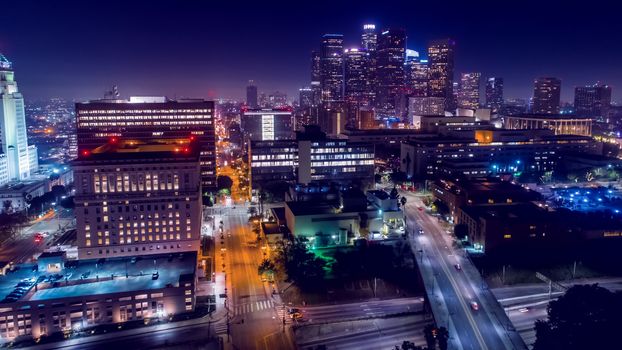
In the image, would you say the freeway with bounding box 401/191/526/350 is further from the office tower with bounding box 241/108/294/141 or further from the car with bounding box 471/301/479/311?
the office tower with bounding box 241/108/294/141

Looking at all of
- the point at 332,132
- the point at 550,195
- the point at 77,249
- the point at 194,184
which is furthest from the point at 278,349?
the point at 332,132

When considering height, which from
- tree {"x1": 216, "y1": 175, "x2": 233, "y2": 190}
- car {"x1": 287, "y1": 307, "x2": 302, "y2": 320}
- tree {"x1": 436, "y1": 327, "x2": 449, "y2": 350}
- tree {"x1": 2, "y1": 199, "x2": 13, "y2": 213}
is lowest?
car {"x1": 287, "y1": 307, "x2": 302, "y2": 320}

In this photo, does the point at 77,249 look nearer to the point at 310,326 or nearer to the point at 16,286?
the point at 16,286

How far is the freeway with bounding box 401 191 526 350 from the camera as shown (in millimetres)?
45875

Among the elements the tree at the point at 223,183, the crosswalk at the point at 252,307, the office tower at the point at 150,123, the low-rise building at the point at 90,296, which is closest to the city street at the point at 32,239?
the low-rise building at the point at 90,296

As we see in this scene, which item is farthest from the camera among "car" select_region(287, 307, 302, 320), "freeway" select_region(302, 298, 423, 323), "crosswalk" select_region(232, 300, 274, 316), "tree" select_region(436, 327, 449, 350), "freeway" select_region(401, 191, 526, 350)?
"crosswalk" select_region(232, 300, 274, 316)

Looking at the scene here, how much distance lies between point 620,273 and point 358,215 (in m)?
35.6

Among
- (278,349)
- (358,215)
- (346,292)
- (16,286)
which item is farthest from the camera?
(358,215)

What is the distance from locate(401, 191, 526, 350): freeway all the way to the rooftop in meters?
29.1

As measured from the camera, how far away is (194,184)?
221ft

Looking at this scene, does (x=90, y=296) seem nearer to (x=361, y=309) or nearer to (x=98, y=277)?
(x=98, y=277)

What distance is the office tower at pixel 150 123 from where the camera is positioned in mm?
106562

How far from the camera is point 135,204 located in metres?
65.0

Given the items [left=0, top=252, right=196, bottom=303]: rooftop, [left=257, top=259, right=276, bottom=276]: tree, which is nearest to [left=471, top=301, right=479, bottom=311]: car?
[left=257, top=259, right=276, bottom=276]: tree
